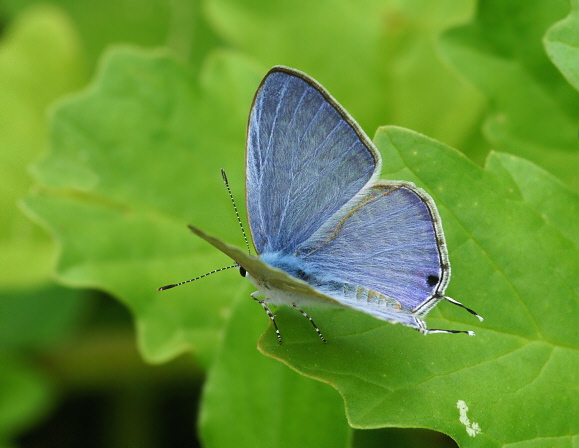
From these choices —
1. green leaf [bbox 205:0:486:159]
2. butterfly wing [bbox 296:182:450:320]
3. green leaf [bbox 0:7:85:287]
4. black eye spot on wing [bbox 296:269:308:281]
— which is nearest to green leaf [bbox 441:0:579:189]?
green leaf [bbox 205:0:486:159]

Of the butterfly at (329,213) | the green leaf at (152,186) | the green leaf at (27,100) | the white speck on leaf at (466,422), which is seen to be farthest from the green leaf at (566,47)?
the green leaf at (27,100)

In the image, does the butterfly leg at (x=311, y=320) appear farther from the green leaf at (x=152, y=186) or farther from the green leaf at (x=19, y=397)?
the green leaf at (x=19, y=397)

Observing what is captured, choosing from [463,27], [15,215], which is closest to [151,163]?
[15,215]

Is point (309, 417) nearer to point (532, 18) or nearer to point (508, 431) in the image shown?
point (508, 431)

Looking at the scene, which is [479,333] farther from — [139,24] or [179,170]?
[139,24]

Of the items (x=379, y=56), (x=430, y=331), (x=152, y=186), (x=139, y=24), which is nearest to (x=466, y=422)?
(x=430, y=331)

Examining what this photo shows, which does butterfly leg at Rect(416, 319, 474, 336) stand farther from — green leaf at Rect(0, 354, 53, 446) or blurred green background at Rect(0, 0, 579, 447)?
green leaf at Rect(0, 354, 53, 446)
